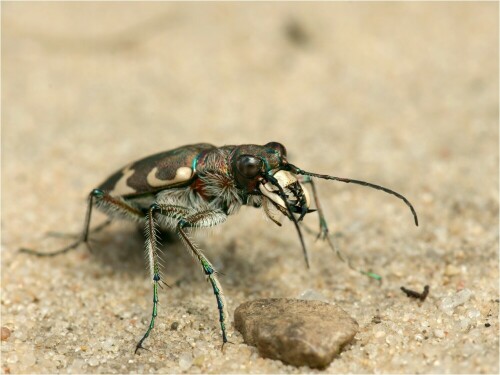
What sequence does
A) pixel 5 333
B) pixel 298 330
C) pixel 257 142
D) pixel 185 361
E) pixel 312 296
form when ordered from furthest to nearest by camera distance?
pixel 257 142 < pixel 312 296 < pixel 5 333 < pixel 185 361 < pixel 298 330

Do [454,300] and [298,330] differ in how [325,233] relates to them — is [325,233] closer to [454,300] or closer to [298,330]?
[454,300]

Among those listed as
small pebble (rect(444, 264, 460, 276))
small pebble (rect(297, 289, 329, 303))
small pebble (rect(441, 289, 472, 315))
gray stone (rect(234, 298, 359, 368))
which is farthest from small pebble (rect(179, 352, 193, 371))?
small pebble (rect(444, 264, 460, 276))

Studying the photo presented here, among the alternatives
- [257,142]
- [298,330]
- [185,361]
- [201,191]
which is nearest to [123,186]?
[201,191]

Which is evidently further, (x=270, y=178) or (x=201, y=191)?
(x=201, y=191)

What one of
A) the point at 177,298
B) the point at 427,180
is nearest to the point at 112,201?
the point at 177,298

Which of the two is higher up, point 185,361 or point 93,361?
point 185,361

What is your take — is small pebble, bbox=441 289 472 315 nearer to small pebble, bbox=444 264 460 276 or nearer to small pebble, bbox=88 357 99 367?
small pebble, bbox=444 264 460 276

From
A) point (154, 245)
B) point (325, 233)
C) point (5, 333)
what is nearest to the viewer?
point (5, 333)
